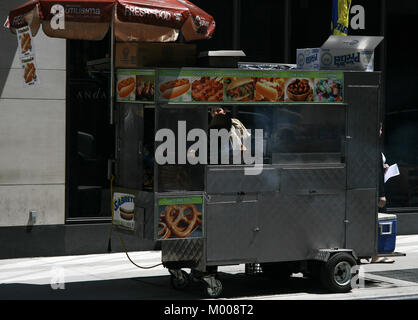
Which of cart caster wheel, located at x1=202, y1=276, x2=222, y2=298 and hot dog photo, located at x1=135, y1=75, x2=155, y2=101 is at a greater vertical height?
hot dog photo, located at x1=135, y1=75, x2=155, y2=101

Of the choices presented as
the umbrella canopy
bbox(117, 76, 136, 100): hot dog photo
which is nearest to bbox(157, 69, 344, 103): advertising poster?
bbox(117, 76, 136, 100): hot dog photo

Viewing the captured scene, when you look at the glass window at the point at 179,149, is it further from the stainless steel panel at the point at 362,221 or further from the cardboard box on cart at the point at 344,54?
the stainless steel panel at the point at 362,221

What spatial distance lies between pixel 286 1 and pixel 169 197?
20.2ft

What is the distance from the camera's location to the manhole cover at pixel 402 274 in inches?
424

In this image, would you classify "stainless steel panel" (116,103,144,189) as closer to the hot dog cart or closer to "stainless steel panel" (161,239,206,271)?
the hot dog cart

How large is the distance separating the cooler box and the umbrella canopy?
11.4 feet

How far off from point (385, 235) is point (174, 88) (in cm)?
338

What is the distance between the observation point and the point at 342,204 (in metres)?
9.79

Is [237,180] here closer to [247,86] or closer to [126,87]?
[247,86]

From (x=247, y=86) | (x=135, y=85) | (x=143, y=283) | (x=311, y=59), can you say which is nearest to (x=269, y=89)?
(x=247, y=86)

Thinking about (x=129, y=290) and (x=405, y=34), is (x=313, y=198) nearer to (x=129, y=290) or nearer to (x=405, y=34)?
(x=129, y=290)

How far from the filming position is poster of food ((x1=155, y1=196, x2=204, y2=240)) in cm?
896

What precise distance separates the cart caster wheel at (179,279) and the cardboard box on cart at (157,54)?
8.41 ft

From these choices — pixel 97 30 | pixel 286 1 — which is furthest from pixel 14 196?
pixel 286 1
